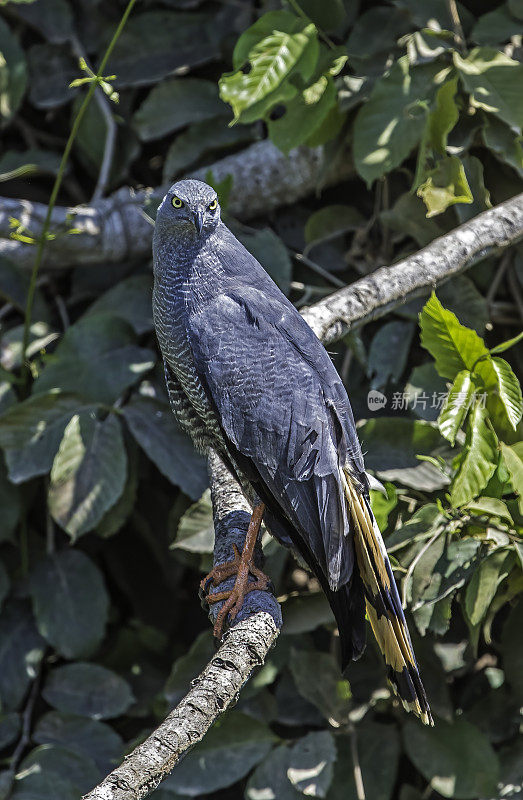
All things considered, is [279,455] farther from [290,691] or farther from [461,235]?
[290,691]

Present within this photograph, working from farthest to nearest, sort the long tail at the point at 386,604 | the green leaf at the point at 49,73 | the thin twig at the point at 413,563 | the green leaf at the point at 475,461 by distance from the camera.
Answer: the green leaf at the point at 49,73, the thin twig at the point at 413,563, the green leaf at the point at 475,461, the long tail at the point at 386,604

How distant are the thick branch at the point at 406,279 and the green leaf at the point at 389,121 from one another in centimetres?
33

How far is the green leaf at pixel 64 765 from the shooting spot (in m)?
2.19

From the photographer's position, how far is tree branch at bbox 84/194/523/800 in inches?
50.6

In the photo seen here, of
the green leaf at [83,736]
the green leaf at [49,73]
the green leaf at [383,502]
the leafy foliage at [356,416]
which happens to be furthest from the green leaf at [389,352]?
the green leaf at [49,73]

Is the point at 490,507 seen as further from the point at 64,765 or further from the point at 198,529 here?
the point at 64,765

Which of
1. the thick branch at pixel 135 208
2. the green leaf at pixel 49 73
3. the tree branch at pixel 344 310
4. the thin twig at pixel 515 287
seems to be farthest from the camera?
the green leaf at pixel 49 73

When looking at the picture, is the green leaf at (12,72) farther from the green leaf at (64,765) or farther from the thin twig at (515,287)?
the green leaf at (64,765)

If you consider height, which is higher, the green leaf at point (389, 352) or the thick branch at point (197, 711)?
the thick branch at point (197, 711)

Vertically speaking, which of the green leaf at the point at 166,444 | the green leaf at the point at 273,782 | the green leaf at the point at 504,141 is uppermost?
the green leaf at the point at 504,141

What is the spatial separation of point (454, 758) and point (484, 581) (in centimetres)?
54

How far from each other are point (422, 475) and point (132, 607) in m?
1.18

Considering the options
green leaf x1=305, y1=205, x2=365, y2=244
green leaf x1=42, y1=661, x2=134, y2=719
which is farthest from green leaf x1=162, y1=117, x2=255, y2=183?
green leaf x1=42, y1=661, x2=134, y2=719

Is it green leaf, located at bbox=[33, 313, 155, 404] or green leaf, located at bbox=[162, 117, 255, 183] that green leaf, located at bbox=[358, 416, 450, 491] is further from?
green leaf, located at bbox=[162, 117, 255, 183]
